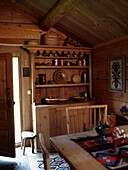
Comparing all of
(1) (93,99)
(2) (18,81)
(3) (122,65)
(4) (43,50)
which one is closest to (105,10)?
(3) (122,65)

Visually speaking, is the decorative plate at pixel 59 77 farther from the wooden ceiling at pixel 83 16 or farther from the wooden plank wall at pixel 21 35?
the wooden ceiling at pixel 83 16

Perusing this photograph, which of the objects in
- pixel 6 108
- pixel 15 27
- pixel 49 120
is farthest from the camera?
pixel 15 27

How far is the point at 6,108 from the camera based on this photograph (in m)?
3.54

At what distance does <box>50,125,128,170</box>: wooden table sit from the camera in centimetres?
144

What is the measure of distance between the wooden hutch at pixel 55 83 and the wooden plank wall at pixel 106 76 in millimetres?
154

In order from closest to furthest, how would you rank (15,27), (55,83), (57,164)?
(57,164) < (15,27) < (55,83)

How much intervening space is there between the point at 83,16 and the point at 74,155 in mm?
2347

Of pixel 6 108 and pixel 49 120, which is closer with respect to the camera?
pixel 6 108

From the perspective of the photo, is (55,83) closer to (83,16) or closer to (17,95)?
(17,95)

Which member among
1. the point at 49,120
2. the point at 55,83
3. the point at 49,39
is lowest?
the point at 49,120

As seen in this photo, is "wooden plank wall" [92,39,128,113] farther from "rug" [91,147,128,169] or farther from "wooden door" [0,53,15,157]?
"wooden door" [0,53,15,157]

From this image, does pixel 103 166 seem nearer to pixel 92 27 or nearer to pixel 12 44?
pixel 92 27

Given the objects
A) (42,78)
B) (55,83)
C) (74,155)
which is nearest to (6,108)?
(42,78)

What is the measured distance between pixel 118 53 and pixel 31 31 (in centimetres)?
188
